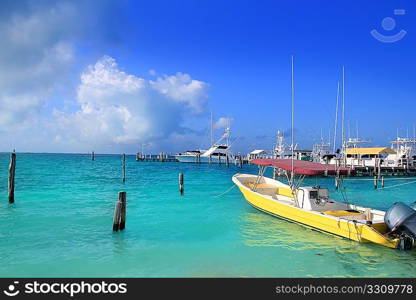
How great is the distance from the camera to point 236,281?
9227 millimetres

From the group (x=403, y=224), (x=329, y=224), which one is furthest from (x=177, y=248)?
(x=403, y=224)

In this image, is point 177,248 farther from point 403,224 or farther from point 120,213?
point 403,224

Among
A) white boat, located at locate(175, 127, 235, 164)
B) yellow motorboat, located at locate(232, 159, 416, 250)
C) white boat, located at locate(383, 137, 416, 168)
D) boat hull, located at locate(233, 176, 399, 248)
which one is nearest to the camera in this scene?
yellow motorboat, located at locate(232, 159, 416, 250)

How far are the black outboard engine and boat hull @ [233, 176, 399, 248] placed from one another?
284 millimetres

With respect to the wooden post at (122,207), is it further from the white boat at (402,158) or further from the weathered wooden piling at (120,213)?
the white boat at (402,158)

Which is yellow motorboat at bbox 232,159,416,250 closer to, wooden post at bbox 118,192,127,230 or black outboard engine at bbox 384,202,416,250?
black outboard engine at bbox 384,202,416,250

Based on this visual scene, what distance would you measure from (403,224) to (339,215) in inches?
122

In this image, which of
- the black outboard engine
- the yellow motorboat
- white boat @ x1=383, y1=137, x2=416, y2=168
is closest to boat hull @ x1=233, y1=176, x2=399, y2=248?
the yellow motorboat

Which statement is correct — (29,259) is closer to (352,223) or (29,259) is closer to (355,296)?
(355,296)

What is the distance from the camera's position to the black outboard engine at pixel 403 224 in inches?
439

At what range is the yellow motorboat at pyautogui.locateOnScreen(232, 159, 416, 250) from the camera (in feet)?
37.4

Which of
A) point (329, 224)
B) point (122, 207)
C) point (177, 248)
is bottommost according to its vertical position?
point (177, 248)

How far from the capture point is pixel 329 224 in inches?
528

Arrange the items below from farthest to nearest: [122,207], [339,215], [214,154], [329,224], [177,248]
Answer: [214,154]
[122,207]
[339,215]
[329,224]
[177,248]
